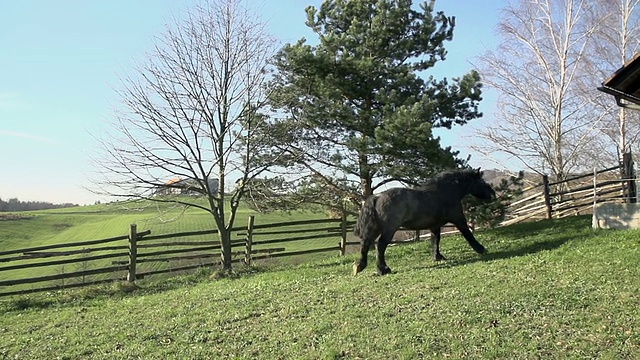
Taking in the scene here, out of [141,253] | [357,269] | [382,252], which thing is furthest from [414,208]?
[141,253]

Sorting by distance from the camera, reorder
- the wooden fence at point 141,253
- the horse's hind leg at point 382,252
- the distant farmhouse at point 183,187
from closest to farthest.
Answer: the horse's hind leg at point 382,252 < the wooden fence at point 141,253 < the distant farmhouse at point 183,187

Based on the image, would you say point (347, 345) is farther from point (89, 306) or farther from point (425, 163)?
point (425, 163)

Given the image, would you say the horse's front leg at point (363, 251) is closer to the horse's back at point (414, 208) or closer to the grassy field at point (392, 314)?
the grassy field at point (392, 314)

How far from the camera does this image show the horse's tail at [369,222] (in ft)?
34.9

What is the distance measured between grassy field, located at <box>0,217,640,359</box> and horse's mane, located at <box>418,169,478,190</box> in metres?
1.65

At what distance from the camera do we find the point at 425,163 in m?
14.7

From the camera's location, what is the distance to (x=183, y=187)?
48.1ft

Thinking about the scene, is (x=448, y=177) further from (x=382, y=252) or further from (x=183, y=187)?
(x=183, y=187)

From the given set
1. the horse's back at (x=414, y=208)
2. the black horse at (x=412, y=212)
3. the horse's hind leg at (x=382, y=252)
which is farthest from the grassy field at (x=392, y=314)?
the horse's back at (x=414, y=208)

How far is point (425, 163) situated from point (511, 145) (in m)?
9.68

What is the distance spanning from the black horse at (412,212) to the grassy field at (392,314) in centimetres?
52

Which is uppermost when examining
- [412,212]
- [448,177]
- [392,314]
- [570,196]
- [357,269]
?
[448,177]

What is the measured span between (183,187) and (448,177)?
741 centimetres

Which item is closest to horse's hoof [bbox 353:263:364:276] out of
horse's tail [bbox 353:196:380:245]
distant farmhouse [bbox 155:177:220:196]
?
horse's tail [bbox 353:196:380:245]
